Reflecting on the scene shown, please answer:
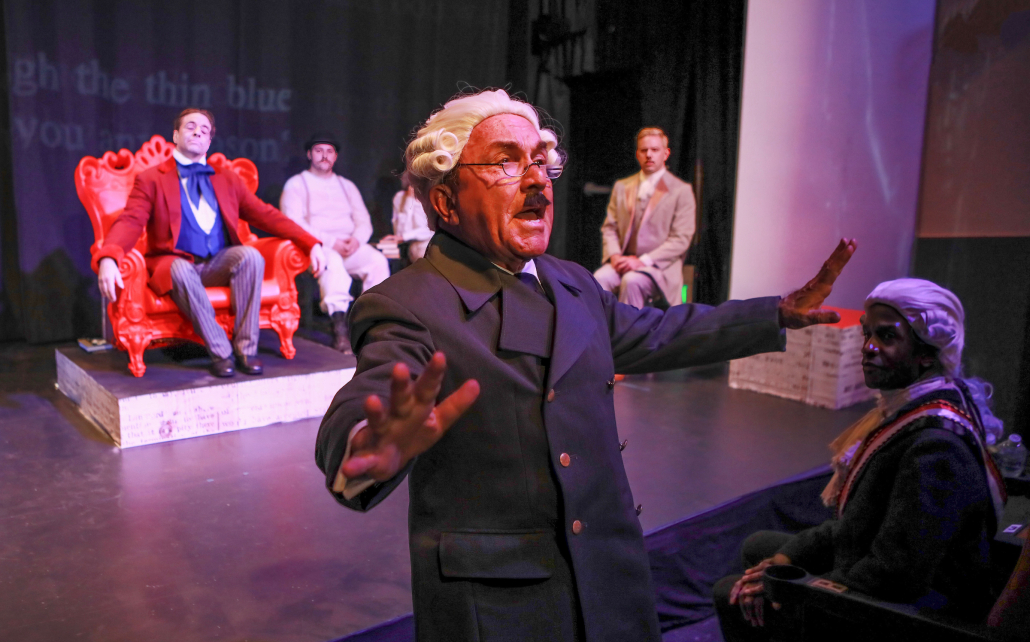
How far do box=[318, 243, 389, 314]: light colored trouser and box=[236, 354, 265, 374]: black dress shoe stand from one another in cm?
99

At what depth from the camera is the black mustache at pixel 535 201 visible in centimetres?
138

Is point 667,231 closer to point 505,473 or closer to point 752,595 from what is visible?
point 752,595

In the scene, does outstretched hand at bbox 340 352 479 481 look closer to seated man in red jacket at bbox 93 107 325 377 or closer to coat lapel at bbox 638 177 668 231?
seated man in red jacket at bbox 93 107 325 377

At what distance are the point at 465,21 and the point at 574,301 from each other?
671 cm

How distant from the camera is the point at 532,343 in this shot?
1.29 meters

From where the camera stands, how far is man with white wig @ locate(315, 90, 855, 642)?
1243 mm

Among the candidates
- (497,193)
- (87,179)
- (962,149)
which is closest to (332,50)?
(87,179)

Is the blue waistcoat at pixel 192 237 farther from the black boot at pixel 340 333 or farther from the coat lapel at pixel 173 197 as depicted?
the black boot at pixel 340 333

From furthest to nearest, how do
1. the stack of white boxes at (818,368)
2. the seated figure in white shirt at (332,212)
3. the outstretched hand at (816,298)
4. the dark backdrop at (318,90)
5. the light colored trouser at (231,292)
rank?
1. the seated figure in white shirt at (332,212)
2. the dark backdrop at (318,90)
3. the stack of white boxes at (818,368)
4. the light colored trouser at (231,292)
5. the outstretched hand at (816,298)

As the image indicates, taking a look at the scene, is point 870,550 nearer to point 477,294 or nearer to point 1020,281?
point 477,294

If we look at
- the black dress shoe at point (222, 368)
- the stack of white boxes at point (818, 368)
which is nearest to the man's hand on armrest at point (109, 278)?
the black dress shoe at point (222, 368)

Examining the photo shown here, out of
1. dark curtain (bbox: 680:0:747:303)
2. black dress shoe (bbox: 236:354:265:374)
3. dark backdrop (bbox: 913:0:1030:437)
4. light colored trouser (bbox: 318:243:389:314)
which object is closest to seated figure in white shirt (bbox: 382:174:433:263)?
light colored trouser (bbox: 318:243:389:314)

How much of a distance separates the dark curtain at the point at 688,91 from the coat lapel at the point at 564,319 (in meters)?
5.17

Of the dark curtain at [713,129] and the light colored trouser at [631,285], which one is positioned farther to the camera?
the dark curtain at [713,129]
